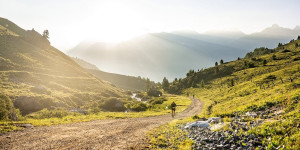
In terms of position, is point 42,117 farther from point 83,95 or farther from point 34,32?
point 34,32

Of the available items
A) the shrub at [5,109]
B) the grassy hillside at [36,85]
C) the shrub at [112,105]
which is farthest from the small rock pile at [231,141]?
the shrub at [112,105]

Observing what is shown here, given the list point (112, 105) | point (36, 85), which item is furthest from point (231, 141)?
point (36, 85)

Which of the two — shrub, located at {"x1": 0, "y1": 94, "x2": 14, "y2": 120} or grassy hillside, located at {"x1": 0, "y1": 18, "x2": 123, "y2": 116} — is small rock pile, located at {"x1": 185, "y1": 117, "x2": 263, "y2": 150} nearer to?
shrub, located at {"x1": 0, "y1": 94, "x2": 14, "y2": 120}

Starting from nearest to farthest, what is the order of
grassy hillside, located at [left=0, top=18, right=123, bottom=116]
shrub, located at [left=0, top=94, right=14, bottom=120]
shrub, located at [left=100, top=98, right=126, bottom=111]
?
shrub, located at [left=0, top=94, right=14, bottom=120], grassy hillside, located at [left=0, top=18, right=123, bottom=116], shrub, located at [left=100, top=98, right=126, bottom=111]

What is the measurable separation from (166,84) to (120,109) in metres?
125

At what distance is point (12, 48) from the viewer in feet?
338

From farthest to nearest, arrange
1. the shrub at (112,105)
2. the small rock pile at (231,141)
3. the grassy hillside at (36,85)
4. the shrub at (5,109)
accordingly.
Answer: the shrub at (112,105), the grassy hillside at (36,85), the shrub at (5,109), the small rock pile at (231,141)

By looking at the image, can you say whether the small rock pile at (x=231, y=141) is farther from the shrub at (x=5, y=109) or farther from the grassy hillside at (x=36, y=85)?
the grassy hillside at (x=36, y=85)

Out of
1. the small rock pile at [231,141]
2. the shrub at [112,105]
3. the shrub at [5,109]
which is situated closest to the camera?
the small rock pile at [231,141]

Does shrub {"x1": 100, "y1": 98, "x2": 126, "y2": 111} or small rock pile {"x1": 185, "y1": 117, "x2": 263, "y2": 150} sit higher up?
small rock pile {"x1": 185, "y1": 117, "x2": 263, "y2": 150}

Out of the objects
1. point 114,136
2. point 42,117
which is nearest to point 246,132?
point 114,136

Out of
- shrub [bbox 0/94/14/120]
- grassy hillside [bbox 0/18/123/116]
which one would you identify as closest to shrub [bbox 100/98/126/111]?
grassy hillside [bbox 0/18/123/116]

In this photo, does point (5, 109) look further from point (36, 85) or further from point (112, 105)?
point (36, 85)

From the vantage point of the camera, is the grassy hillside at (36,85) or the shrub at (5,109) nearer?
the shrub at (5,109)
